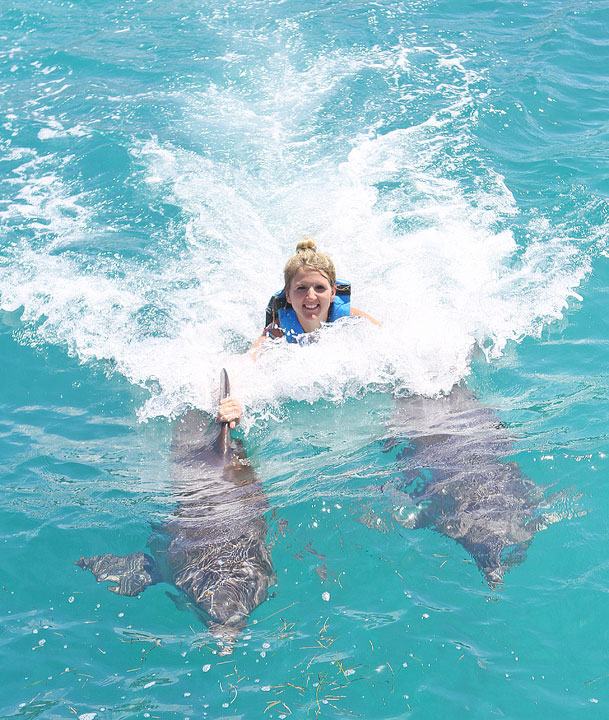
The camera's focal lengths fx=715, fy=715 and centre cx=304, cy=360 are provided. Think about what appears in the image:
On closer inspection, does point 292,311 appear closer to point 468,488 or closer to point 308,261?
point 308,261

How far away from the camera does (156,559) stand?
4.83m

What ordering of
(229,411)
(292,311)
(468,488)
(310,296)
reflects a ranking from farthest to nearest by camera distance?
(292,311), (310,296), (229,411), (468,488)

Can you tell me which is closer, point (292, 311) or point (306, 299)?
point (306, 299)

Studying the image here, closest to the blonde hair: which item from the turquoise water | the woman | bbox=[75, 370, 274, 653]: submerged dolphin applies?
the woman

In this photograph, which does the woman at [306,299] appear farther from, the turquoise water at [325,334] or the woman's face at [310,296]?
the turquoise water at [325,334]

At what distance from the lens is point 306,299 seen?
6.72 meters

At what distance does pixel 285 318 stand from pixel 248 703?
394cm

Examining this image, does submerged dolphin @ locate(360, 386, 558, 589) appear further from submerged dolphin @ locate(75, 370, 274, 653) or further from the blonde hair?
the blonde hair

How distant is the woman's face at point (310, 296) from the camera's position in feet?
21.7

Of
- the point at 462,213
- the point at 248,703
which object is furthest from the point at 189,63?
the point at 248,703

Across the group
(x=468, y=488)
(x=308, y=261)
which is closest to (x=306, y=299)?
(x=308, y=261)

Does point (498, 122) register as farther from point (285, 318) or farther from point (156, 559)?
point (156, 559)

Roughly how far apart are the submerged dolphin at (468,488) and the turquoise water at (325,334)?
11cm

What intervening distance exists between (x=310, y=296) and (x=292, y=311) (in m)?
0.50
